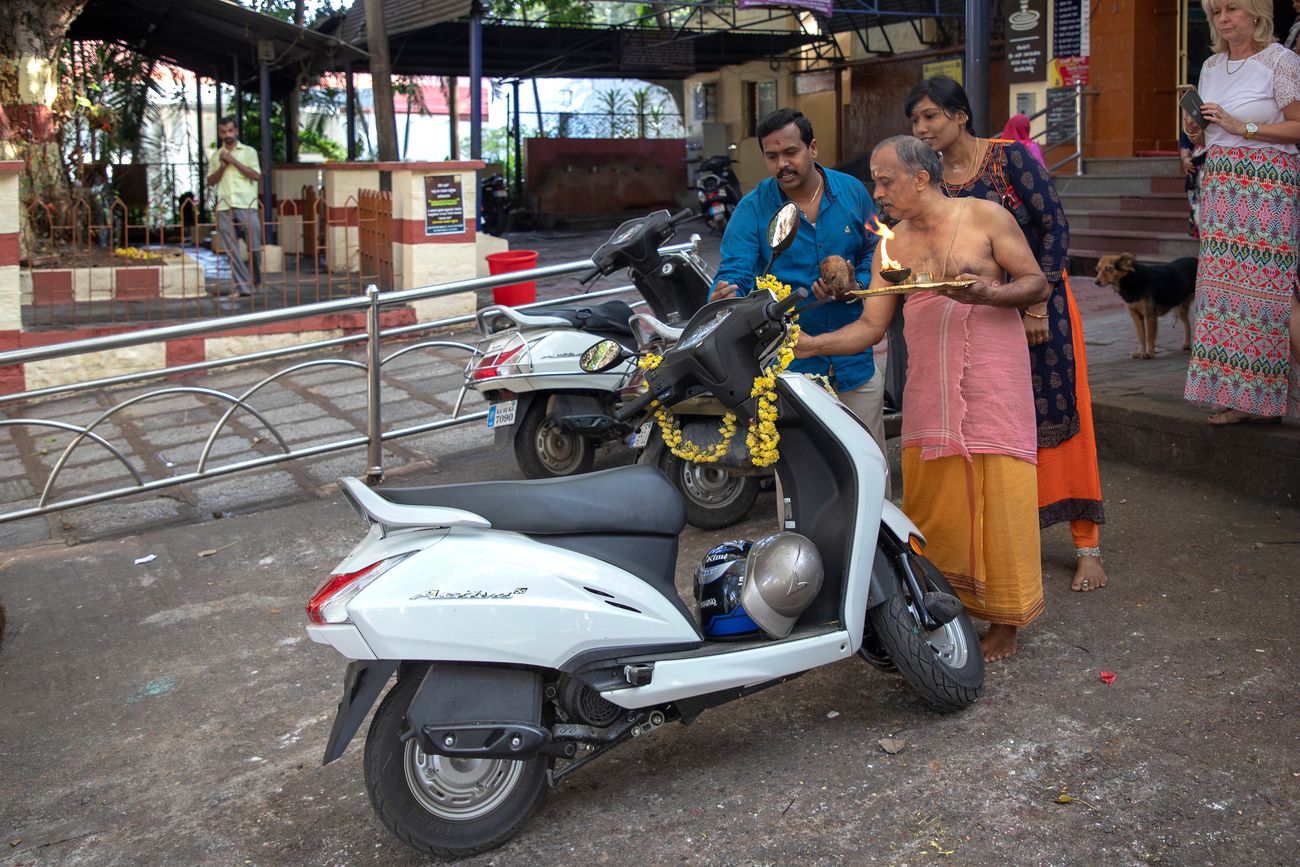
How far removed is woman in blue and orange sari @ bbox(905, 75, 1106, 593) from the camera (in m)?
4.20

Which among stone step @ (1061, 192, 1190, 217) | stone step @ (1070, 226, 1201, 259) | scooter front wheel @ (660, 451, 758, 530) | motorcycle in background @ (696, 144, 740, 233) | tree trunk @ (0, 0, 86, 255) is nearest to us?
scooter front wheel @ (660, 451, 758, 530)

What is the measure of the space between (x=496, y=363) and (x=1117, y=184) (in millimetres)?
9967

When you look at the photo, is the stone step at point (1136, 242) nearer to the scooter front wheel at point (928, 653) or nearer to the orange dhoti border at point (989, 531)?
the orange dhoti border at point (989, 531)

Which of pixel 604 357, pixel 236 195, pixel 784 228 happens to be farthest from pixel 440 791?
pixel 236 195

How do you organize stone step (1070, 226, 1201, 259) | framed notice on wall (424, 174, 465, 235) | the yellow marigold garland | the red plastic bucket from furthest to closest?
the yellow marigold garland
stone step (1070, 226, 1201, 259)
framed notice on wall (424, 174, 465, 235)
the red plastic bucket

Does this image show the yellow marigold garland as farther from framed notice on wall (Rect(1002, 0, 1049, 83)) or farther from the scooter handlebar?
framed notice on wall (Rect(1002, 0, 1049, 83))

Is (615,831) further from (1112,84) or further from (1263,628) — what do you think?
(1112,84)

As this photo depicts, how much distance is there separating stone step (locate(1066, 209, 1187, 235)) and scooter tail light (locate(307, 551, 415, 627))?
11300 millimetres

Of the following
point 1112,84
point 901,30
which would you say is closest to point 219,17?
point 1112,84

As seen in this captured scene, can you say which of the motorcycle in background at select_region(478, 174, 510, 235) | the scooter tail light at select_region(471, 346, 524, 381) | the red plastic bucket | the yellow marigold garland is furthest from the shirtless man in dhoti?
the motorcycle in background at select_region(478, 174, 510, 235)

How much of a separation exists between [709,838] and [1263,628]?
217 cm

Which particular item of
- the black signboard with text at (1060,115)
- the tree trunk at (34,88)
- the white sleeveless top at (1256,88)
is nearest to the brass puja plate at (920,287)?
the white sleeveless top at (1256,88)

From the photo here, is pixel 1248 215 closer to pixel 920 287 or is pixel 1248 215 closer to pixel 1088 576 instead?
pixel 1088 576

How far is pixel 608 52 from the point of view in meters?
22.0
